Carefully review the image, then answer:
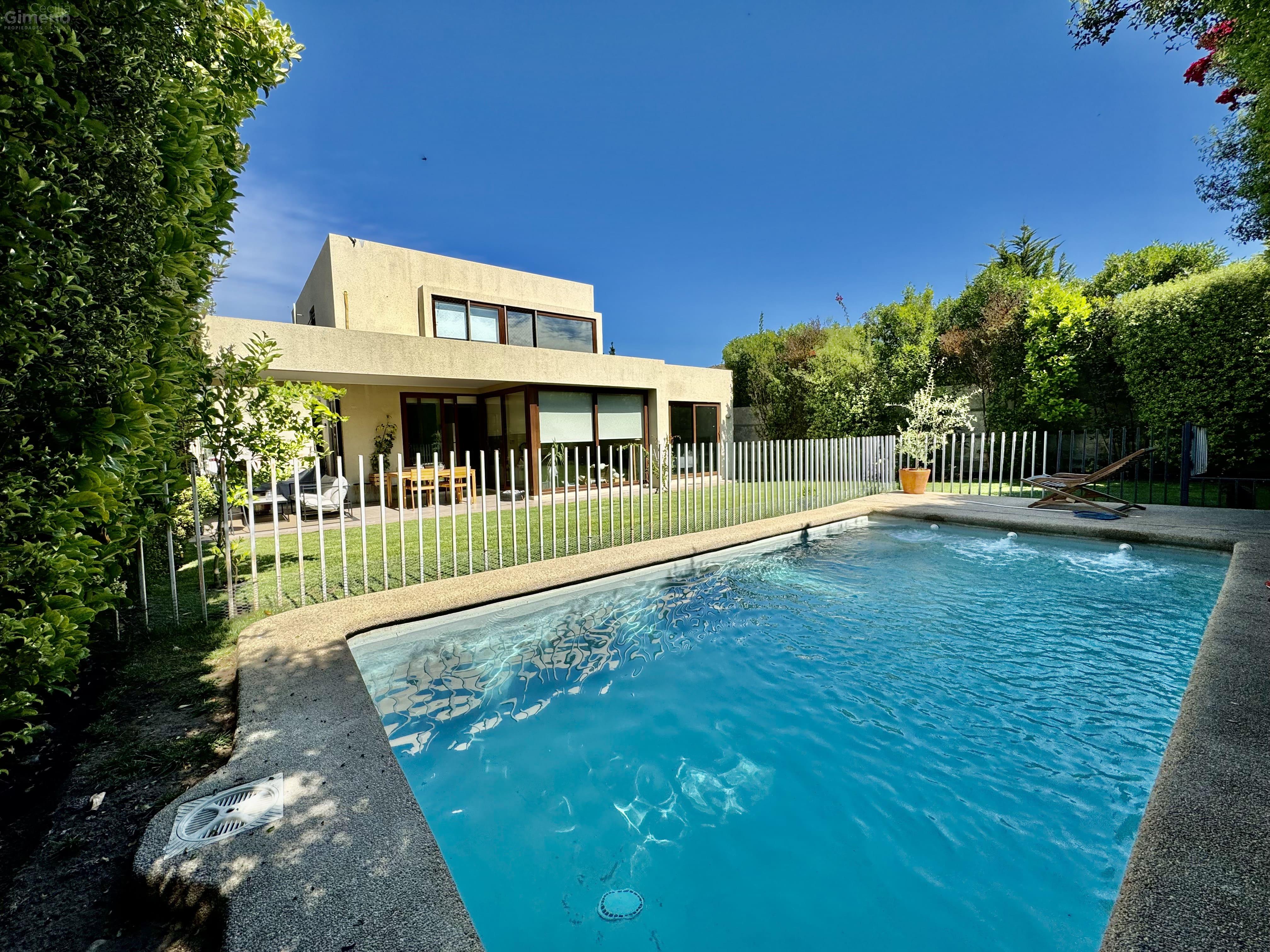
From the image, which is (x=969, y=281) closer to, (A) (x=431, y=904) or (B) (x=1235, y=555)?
(B) (x=1235, y=555)

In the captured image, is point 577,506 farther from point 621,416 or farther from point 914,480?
point 914,480

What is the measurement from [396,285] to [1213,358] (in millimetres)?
18969

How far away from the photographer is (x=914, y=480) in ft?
42.2

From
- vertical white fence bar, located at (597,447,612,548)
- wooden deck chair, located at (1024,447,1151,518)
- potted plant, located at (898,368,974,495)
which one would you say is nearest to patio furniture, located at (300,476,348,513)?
vertical white fence bar, located at (597,447,612,548)

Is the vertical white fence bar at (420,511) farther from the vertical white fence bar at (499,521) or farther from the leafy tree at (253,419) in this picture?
the leafy tree at (253,419)

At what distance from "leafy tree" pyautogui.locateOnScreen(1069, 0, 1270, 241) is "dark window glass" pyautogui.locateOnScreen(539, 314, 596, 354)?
13.0 metres

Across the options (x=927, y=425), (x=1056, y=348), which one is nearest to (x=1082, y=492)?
(x=927, y=425)

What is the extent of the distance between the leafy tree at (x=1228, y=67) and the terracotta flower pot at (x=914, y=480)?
7011 millimetres

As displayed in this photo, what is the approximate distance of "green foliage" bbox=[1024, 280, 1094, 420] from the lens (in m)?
13.1

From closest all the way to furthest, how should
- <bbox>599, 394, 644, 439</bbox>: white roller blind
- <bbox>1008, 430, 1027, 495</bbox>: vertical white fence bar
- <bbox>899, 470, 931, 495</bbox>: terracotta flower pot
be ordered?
<bbox>1008, 430, 1027, 495</bbox>: vertical white fence bar < <bbox>899, 470, 931, 495</bbox>: terracotta flower pot < <bbox>599, 394, 644, 439</bbox>: white roller blind

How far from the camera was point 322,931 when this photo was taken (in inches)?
58.0

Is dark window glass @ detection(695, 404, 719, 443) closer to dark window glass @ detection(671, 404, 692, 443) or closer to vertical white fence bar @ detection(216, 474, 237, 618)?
dark window glass @ detection(671, 404, 692, 443)

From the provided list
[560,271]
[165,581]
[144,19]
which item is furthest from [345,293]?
[144,19]

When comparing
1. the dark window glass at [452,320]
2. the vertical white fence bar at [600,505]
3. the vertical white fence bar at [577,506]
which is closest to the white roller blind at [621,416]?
the vertical white fence bar at [600,505]
